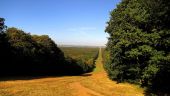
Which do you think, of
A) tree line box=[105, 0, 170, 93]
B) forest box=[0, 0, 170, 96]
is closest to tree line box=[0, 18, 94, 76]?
forest box=[0, 0, 170, 96]

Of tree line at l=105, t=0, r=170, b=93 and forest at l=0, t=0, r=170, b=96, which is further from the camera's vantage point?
forest at l=0, t=0, r=170, b=96

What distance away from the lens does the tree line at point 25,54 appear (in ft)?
146

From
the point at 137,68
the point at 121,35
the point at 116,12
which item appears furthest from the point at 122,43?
the point at 116,12

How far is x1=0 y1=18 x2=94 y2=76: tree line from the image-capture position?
146ft

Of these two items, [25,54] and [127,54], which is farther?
[25,54]

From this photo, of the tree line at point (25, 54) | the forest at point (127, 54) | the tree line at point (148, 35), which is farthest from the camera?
the tree line at point (25, 54)

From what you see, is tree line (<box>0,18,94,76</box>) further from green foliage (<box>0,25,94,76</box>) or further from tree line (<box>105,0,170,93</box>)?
tree line (<box>105,0,170,93</box>)

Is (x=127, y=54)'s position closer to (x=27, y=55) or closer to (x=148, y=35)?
(x=148, y=35)

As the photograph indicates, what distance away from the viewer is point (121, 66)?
122 ft

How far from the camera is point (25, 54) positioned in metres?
48.6

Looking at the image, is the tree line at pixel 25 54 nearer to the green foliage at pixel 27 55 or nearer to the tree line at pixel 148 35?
the green foliage at pixel 27 55

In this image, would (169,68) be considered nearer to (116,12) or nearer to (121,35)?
(121,35)

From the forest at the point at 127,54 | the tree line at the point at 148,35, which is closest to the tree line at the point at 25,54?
Answer: the forest at the point at 127,54

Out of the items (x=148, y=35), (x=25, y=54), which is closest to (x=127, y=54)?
(x=148, y=35)
